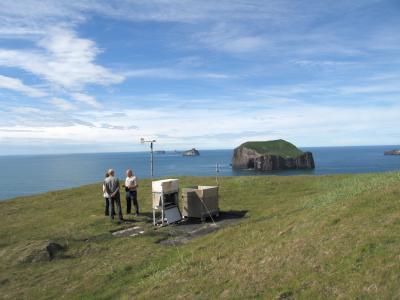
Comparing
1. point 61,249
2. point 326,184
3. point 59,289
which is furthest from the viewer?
point 326,184

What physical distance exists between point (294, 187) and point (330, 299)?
58.9ft

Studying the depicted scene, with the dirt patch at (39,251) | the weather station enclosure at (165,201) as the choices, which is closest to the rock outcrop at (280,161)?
the weather station enclosure at (165,201)

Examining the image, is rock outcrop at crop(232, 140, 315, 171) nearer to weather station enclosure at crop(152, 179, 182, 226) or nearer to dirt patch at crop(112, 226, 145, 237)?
weather station enclosure at crop(152, 179, 182, 226)

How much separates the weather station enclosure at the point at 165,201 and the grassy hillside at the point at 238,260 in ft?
3.40

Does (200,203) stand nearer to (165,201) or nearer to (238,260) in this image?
Answer: (165,201)

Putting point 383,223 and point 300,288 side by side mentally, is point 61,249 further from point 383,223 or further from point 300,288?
point 383,223

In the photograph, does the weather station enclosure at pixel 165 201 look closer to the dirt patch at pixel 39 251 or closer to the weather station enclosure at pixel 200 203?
the weather station enclosure at pixel 200 203

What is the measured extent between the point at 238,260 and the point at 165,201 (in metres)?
8.51

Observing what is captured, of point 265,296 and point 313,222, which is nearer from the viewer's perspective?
point 265,296

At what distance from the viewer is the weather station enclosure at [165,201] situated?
16.8m

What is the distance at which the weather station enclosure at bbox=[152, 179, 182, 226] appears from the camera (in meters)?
16.8

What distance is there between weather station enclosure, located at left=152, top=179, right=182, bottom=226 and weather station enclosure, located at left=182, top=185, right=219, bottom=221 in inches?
22.2

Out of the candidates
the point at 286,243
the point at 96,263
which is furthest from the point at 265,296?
the point at 96,263

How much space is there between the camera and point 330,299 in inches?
252
